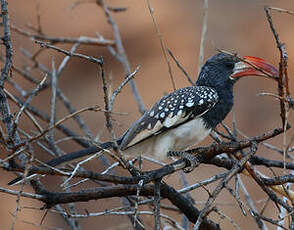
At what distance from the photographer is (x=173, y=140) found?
2.82 m

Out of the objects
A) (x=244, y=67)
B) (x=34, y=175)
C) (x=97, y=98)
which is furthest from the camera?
(x=97, y=98)

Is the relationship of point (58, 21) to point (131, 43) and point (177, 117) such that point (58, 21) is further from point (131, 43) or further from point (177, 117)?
point (177, 117)

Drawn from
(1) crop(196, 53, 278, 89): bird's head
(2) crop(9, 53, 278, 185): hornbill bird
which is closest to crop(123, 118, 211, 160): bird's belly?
(2) crop(9, 53, 278, 185): hornbill bird

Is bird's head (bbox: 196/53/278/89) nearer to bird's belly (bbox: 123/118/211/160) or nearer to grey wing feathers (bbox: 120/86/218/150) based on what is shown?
grey wing feathers (bbox: 120/86/218/150)

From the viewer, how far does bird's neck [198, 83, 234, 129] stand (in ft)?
9.23

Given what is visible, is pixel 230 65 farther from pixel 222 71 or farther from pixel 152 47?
pixel 152 47

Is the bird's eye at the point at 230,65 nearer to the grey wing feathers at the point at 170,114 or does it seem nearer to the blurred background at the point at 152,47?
the grey wing feathers at the point at 170,114

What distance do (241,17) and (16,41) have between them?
3322mm

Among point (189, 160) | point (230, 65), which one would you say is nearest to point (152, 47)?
point (230, 65)

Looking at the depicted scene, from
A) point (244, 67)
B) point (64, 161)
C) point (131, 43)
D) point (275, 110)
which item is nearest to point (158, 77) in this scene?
point (131, 43)

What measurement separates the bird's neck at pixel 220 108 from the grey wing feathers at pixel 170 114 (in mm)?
34

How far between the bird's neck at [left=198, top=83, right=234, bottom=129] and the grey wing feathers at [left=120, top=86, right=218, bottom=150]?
0.03 metres

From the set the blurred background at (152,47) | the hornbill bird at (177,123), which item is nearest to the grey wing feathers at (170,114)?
the hornbill bird at (177,123)

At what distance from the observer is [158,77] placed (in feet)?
23.4
